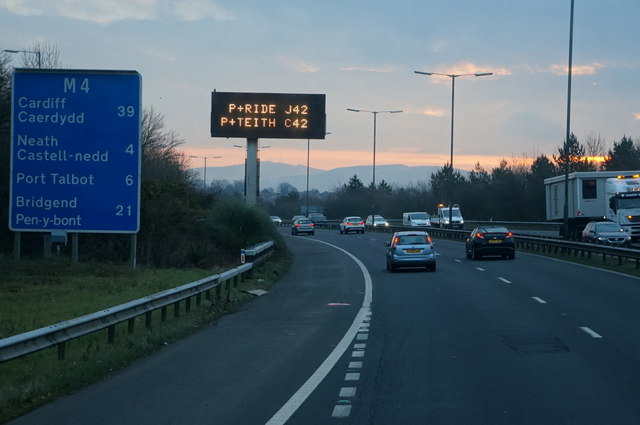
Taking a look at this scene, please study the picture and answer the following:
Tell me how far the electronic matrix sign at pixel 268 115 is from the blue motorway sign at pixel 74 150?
2335cm

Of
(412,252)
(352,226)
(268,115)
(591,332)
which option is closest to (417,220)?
(352,226)

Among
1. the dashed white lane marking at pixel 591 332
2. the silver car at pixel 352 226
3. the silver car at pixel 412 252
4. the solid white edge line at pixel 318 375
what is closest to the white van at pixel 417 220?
the silver car at pixel 352 226

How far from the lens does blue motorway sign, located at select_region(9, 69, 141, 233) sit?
23562mm

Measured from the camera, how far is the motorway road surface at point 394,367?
9000mm

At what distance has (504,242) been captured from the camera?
3966 cm

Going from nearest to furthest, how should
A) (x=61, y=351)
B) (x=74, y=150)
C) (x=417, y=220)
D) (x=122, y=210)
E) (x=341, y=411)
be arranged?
(x=341, y=411), (x=61, y=351), (x=74, y=150), (x=122, y=210), (x=417, y=220)

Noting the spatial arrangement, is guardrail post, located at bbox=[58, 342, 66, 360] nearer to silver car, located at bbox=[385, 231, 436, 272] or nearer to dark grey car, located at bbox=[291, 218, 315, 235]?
silver car, located at bbox=[385, 231, 436, 272]

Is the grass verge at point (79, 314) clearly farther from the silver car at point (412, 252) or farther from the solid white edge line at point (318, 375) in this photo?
the silver car at point (412, 252)

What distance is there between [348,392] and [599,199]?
4221 centimetres

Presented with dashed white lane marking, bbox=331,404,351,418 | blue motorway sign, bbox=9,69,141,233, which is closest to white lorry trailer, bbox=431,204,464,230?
blue motorway sign, bbox=9,69,141,233

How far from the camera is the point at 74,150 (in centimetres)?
2369

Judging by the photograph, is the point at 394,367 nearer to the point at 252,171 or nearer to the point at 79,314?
the point at 79,314

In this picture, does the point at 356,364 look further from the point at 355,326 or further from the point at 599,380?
the point at 355,326

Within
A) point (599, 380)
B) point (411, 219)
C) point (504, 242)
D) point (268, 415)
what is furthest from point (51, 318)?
point (411, 219)
